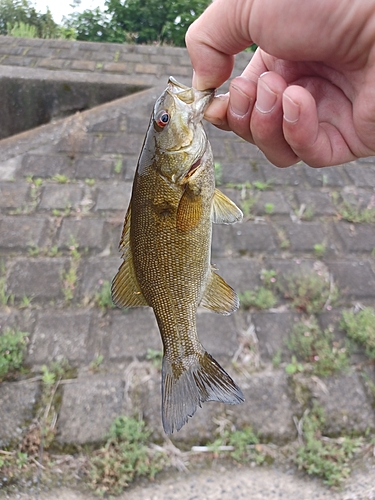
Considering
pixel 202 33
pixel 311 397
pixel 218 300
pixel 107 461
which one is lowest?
pixel 107 461

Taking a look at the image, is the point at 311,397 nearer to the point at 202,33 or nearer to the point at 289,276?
the point at 289,276

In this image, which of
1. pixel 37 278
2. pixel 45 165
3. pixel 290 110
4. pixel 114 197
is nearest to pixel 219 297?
pixel 290 110

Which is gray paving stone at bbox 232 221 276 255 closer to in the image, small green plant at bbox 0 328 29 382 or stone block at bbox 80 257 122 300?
stone block at bbox 80 257 122 300

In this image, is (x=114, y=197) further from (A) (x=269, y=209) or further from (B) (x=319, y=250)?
→ (B) (x=319, y=250)

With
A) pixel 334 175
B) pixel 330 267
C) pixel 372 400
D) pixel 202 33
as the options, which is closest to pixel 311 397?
pixel 372 400

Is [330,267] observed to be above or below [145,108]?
above

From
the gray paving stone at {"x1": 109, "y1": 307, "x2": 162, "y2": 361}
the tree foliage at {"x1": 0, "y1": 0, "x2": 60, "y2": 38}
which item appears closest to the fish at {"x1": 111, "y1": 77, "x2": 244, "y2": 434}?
the gray paving stone at {"x1": 109, "y1": 307, "x2": 162, "y2": 361}

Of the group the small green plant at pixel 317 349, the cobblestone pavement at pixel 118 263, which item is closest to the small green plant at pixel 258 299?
the cobblestone pavement at pixel 118 263
